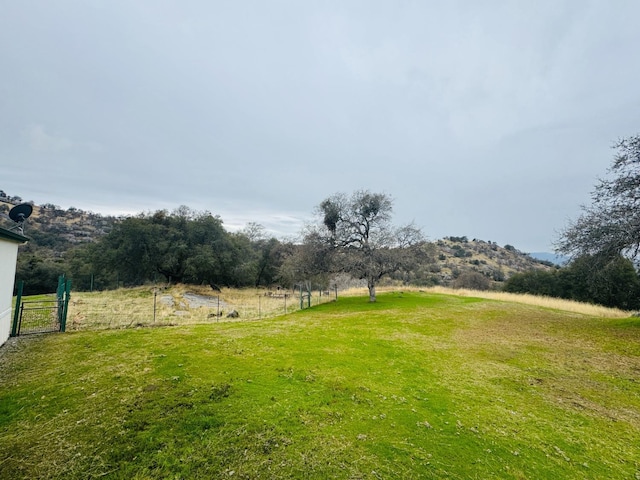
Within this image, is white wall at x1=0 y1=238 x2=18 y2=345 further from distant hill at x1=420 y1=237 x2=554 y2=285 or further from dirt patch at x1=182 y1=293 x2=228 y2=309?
distant hill at x1=420 y1=237 x2=554 y2=285

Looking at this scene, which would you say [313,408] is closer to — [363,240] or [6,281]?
[6,281]

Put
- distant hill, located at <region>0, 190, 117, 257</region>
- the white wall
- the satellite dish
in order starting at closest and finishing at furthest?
the white wall → the satellite dish → distant hill, located at <region>0, 190, 117, 257</region>

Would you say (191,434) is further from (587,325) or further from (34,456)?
(587,325)

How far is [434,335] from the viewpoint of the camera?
945cm

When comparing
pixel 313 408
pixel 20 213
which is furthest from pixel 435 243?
→ pixel 20 213

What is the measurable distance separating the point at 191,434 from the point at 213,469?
0.73 meters

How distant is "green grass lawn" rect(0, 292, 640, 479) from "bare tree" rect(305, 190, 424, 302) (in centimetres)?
771

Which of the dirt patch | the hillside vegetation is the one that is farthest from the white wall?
the hillside vegetation

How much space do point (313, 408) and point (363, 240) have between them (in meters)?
13.7

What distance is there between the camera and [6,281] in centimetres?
723

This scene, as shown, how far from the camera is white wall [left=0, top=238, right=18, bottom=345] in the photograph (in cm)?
689

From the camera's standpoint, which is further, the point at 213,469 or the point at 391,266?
the point at 391,266

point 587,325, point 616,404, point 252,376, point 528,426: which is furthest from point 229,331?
point 587,325

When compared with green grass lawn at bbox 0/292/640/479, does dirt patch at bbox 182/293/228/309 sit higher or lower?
lower
